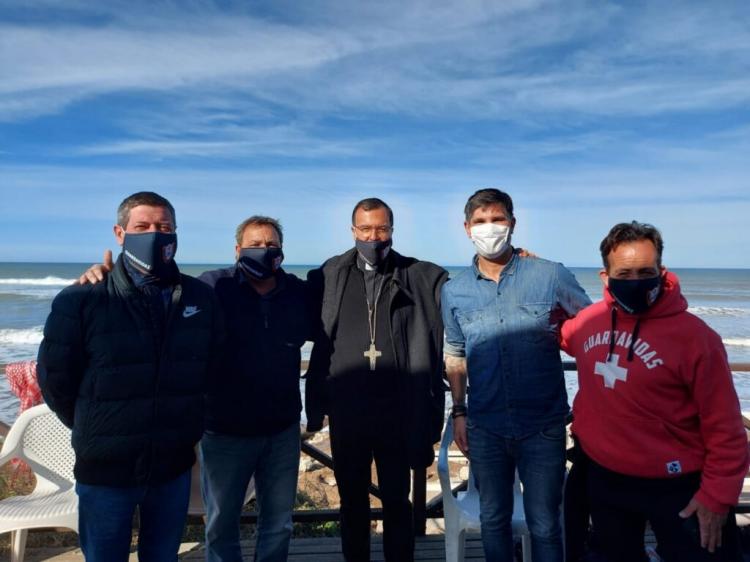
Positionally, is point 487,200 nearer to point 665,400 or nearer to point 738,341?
point 665,400

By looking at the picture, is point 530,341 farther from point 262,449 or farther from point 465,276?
point 262,449

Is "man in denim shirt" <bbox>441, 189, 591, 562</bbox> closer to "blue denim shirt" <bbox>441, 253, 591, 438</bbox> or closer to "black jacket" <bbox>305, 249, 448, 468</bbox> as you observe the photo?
"blue denim shirt" <bbox>441, 253, 591, 438</bbox>

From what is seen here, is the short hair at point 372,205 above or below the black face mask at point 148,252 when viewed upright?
above

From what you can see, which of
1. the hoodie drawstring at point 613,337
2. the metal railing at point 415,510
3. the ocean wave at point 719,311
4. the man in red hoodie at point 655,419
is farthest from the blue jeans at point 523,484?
the ocean wave at point 719,311

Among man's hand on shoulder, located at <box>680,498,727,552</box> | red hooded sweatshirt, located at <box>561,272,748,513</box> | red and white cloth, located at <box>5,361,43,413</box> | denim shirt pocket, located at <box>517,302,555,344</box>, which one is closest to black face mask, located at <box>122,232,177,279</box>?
denim shirt pocket, located at <box>517,302,555,344</box>

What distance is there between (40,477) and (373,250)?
2.17m

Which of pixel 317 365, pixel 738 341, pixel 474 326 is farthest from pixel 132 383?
pixel 738 341

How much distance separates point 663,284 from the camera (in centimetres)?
194

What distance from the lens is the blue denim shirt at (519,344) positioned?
2.25 meters

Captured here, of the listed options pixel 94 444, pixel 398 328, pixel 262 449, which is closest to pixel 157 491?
pixel 94 444

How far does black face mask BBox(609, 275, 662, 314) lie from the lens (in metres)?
1.90

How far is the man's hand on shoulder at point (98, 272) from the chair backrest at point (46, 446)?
1.30m

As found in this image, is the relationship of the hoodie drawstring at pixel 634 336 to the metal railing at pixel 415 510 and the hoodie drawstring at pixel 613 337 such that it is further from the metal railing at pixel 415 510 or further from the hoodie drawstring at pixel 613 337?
the metal railing at pixel 415 510

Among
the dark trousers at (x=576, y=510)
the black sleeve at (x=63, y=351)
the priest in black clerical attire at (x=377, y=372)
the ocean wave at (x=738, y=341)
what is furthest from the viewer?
the ocean wave at (x=738, y=341)
